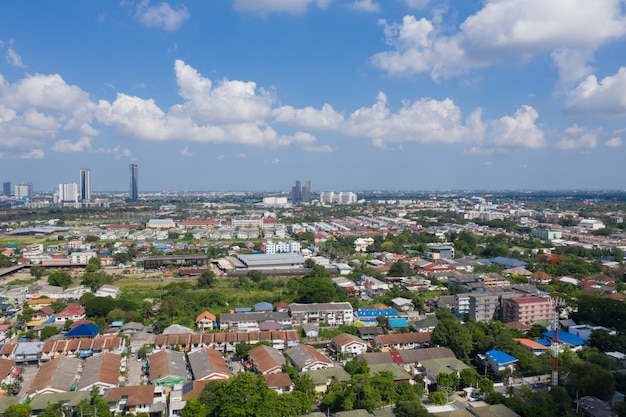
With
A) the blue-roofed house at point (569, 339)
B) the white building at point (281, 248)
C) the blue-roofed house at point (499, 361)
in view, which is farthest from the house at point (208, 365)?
the white building at point (281, 248)

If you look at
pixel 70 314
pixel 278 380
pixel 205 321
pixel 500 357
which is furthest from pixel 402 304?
pixel 70 314

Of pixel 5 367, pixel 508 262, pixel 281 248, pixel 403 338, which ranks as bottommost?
pixel 5 367

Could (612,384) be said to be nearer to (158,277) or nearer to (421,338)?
(421,338)

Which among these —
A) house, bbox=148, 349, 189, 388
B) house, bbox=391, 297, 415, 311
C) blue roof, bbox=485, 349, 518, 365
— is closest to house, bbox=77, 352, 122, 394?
house, bbox=148, 349, 189, 388

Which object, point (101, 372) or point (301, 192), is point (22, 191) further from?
point (101, 372)

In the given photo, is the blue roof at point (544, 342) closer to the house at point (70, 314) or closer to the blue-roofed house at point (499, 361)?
the blue-roofed house at point (499, 361)

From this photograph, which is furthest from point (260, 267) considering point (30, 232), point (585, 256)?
point (30, 232)

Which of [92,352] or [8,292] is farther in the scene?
[8,292]
